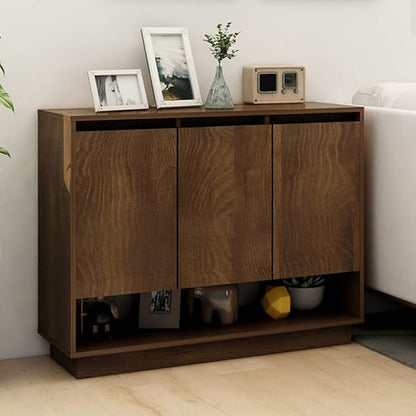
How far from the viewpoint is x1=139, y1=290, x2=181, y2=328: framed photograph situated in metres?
3.15

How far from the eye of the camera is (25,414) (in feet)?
8.61

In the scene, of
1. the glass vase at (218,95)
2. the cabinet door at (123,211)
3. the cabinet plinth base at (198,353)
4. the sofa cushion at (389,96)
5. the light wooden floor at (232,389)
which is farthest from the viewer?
the sofa cushion at (389,96)

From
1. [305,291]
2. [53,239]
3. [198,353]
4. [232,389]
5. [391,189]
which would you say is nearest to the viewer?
[232,389]

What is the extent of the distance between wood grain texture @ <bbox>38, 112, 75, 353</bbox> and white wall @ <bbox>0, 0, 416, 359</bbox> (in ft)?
0.16

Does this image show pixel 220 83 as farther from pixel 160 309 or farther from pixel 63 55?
pixel 160 309

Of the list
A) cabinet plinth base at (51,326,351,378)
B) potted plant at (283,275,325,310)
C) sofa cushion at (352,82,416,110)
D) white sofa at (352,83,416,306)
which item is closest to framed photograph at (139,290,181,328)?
cabinet plinth base at (51,326,351,378)

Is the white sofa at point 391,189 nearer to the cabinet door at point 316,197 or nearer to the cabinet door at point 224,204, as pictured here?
the cabinet door at point 316,197

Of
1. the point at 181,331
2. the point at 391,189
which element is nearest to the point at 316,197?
the point at 391,189

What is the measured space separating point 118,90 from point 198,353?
0.89 m

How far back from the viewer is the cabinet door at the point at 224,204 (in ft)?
9.80

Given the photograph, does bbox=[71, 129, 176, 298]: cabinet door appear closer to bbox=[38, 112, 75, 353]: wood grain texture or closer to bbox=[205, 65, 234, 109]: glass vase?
bbox=[38, 112, 75, 353]: wood grain texture

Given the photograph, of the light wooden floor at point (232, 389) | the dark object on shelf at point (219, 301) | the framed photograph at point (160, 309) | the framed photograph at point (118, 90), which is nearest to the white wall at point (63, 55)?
the framed photograph at point (118, 90)

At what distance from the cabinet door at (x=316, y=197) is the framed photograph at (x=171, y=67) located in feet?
1.09

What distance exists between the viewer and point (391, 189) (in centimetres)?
323
